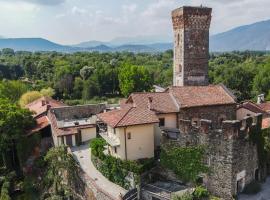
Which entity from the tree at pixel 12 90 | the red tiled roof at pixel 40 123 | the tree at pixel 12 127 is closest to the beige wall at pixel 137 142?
the tree at pixel 12 127

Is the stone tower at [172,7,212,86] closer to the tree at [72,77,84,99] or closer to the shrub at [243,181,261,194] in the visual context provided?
the shrub at [243,181,261,194]

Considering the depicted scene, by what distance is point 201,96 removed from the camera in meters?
32.9

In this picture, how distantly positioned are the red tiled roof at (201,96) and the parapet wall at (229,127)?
192 inches

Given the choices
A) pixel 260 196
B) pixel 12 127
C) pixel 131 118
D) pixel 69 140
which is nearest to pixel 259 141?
pixel 260 196

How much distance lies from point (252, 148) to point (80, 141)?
2238 cm

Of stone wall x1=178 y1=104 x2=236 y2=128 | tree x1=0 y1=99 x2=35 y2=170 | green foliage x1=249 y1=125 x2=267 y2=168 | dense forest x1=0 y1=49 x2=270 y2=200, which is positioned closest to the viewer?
green foliage x1=249 y1=125 x2=267 y2=168

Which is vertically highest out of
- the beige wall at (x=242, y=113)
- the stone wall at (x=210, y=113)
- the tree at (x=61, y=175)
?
the stone wall at (x=210, y=113)

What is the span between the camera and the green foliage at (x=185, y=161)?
1042 inches

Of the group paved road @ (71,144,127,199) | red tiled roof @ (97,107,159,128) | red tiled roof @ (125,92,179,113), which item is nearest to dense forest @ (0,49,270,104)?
paved road @ (71,144,127,199)

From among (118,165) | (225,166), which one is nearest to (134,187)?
(118,165)

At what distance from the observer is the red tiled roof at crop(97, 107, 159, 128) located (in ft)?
92.7

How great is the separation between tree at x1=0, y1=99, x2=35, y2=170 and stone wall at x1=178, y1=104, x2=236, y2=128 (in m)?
21.3

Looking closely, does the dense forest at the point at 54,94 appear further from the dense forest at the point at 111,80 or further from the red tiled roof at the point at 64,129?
the red tiled roof at the point at 64,129

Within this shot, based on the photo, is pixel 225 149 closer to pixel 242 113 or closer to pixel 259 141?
pixel 259 141
